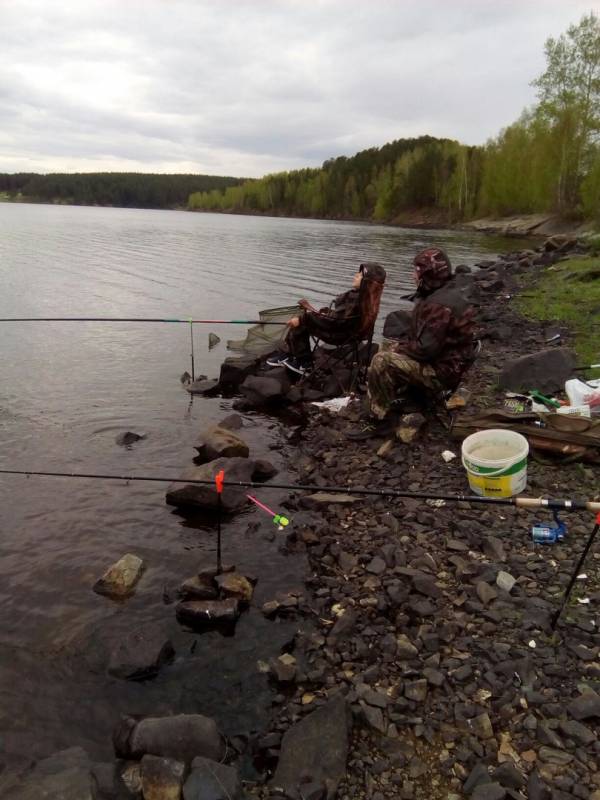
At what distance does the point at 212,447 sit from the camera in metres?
8.21

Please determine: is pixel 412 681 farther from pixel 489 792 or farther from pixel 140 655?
pixel 140 655

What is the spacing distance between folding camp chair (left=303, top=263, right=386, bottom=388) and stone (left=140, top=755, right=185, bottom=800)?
774 centimetres

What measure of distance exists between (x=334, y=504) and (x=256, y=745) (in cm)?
320

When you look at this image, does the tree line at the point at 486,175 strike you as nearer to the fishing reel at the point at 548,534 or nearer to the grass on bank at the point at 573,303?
the grass on bank at the point at 573,303

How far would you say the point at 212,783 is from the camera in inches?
134

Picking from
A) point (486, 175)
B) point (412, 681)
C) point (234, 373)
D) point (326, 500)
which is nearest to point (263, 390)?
point (234, 373)

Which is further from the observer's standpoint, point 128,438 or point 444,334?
point 128,438

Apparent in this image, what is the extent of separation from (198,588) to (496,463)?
3201 millimetres

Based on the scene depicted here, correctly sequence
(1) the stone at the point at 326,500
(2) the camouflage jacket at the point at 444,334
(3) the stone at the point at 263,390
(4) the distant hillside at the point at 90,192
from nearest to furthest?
1. (1) the stone at the point at 326,500
2. (2) the camouflage jacket at the point at 444,334
3. (3) the stone at the point at 263,390
4. (4) the distant hillside at the point at 90,192

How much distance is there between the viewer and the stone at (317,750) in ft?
11.3

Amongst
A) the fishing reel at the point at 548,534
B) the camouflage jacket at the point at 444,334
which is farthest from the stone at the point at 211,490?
the fishing reel at the point at 548,534

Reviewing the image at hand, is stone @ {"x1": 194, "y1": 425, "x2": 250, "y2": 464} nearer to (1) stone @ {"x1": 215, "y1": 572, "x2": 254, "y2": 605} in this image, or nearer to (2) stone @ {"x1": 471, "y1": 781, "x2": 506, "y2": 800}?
(1) stone @ {"x1": 215, "y1": 572, "x2": 254, "y2": 605}

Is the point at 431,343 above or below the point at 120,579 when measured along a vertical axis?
above

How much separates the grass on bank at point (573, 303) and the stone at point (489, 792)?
7810mm
